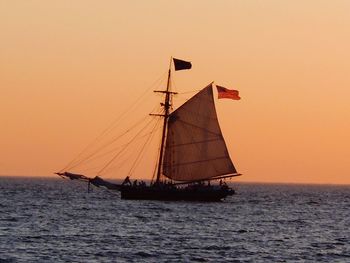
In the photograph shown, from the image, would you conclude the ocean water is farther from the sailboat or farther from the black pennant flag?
the black pennant flag

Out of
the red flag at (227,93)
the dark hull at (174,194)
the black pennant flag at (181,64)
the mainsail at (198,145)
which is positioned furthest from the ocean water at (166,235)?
the black pennant flag at (181,64)

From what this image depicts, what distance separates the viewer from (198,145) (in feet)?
451

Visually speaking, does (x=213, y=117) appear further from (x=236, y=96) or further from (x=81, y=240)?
(x=81, y=240)

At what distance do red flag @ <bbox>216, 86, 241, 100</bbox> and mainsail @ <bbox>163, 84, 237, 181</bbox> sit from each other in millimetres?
4326

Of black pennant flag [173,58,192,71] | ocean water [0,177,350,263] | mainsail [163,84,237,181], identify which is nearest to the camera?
ocean water [0,177,350,263]

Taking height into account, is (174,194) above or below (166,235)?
above

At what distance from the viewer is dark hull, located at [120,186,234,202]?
140750mm

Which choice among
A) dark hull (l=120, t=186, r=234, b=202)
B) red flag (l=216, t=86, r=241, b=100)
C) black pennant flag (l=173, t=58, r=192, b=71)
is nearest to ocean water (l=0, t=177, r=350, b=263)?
dark hull (l=120, t=186, r=234, b=202)

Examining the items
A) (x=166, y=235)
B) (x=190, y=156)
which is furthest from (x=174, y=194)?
(x=166, y=235)

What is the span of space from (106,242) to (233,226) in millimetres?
24807

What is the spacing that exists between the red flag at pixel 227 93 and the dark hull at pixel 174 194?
15.8 metres

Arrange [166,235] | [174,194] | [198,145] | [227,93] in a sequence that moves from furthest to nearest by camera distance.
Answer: [174,194], [198,145], [227,93], [166,235]

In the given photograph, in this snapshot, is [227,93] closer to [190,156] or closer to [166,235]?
[190,156]

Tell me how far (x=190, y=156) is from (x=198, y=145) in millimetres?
1884
